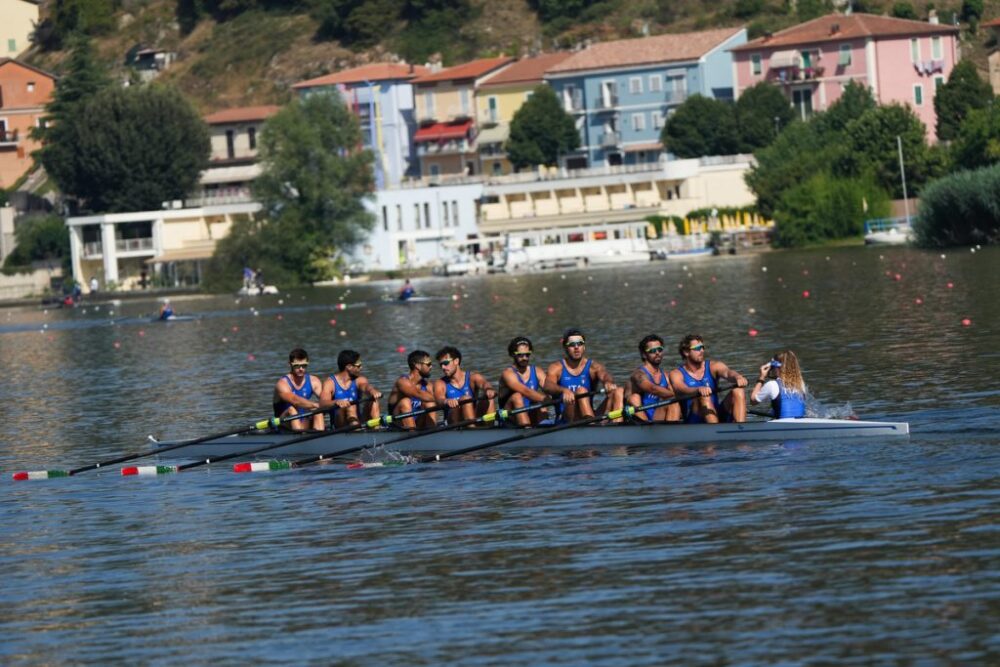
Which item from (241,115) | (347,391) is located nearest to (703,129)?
(241,115)

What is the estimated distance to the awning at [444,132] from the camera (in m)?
122

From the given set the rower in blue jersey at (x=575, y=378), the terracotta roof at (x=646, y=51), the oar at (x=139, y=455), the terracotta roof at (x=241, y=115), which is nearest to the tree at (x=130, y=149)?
the terracotta roof at (x=241, y=115)

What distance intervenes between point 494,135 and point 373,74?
849 centimetres

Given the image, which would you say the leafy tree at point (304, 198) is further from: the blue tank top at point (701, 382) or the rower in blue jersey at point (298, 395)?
the blue tank top at point (701, 382)

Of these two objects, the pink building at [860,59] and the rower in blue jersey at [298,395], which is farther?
the pink building at [860,59]

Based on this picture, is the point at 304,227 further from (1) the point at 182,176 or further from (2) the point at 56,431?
(2) the point at 56,431

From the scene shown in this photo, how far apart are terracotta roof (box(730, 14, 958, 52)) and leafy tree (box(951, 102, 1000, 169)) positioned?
17.9 meters

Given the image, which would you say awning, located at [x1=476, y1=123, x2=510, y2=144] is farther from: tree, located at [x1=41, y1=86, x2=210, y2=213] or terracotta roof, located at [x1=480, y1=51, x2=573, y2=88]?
tree, located at [x1=41, y1=86, x2=210, y2=213]

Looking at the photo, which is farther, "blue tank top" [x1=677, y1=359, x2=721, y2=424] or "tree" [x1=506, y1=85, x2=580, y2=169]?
"tree" [x1=506, y1=85, x2=580, y2=169]

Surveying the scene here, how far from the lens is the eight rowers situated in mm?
25781

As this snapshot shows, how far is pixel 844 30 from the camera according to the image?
11025cm

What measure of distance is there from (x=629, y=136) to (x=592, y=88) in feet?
11.8

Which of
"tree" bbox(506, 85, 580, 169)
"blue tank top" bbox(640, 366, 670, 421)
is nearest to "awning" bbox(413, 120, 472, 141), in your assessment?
"tree" bbox(506, 85, 580, 169)

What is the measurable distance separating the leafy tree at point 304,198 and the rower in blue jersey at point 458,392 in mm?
78516
